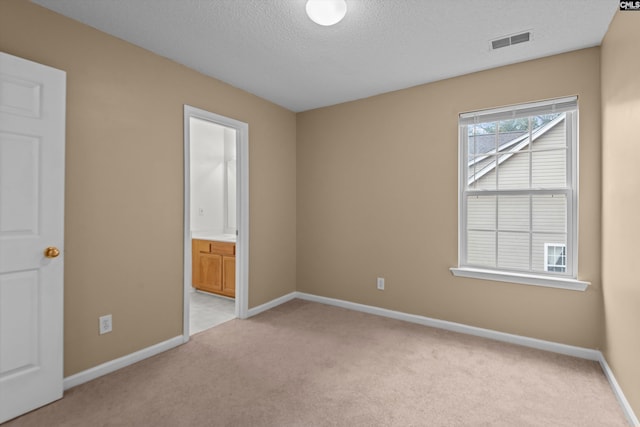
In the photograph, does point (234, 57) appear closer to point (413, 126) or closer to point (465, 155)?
point (413, 126)

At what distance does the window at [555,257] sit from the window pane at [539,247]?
Result: 2 centimetres

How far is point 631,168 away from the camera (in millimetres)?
1847

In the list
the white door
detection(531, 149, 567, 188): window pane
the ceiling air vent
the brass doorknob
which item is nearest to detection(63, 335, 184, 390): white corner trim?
the white door

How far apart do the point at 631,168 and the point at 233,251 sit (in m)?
3.83

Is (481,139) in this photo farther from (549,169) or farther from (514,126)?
(549,169)

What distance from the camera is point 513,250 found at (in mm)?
2924

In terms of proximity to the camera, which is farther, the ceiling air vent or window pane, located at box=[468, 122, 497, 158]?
window pane, located at box=[468, 122, 497, 158]

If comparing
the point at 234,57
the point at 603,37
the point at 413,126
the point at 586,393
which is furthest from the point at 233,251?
the point at 603,37

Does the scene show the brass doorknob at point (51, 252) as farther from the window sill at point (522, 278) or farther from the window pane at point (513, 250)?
the window pane at point (513, 250)

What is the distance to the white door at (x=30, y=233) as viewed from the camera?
179cm

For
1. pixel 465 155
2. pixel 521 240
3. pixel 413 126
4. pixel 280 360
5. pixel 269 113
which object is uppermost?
pixel 269 113

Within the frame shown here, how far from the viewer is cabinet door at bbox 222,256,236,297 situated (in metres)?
4.16

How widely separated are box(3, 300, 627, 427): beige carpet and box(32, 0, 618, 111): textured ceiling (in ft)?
8.31

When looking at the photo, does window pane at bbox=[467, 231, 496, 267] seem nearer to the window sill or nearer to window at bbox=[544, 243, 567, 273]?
the window sill
